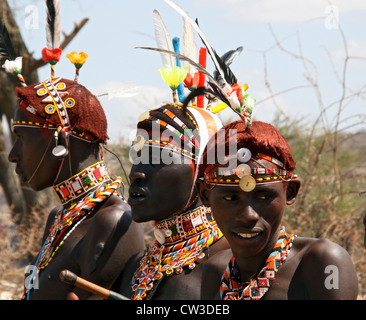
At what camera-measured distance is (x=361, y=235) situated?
287 inches

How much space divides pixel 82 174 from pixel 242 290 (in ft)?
5.55

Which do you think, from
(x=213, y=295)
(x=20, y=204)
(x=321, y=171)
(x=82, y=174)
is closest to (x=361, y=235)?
(x=321, y=171)

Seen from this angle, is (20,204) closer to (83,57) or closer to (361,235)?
(361,235)

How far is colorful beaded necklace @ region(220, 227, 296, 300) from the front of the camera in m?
2.88

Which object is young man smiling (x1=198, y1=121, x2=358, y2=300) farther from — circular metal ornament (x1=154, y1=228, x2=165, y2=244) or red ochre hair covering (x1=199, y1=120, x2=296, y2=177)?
circular metal ornament (x1=154, y1=228, x2=165, y2=244)

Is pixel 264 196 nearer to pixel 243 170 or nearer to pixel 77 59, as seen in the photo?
pixel 243 170

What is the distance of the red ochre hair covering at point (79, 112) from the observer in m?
4.31

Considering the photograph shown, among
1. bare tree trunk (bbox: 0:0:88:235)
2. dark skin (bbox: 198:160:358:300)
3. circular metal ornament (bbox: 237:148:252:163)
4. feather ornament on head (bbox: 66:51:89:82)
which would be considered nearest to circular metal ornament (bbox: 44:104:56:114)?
feather ornament on head (bbox: 66:51:89:82)

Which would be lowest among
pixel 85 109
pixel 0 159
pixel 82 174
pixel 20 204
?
pixel 20 204

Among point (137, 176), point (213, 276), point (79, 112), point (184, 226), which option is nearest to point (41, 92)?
point (79, 112)

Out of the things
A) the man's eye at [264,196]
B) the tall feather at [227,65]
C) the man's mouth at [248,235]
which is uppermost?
the tall feather at [227,65]

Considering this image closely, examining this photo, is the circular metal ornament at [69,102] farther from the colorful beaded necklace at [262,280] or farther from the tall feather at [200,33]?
the colorful beaded necklace at [262,280]

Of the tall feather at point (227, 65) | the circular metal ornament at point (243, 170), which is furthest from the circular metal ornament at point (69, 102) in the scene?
the circular metal ornament at point (243, 170)

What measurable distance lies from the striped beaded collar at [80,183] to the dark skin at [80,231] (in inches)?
1.5
